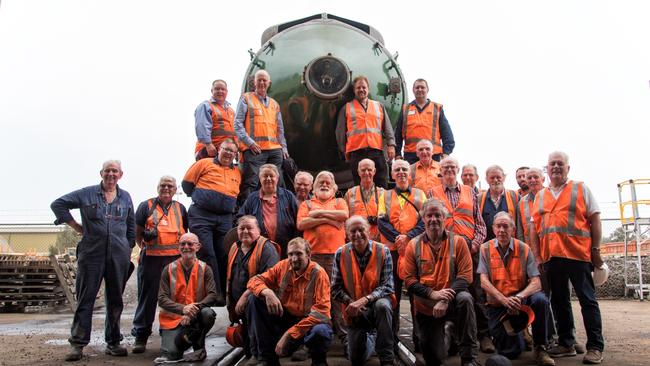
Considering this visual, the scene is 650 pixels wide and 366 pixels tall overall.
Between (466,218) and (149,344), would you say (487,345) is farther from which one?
(149,344)

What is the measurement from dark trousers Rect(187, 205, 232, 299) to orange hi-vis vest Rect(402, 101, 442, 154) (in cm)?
217

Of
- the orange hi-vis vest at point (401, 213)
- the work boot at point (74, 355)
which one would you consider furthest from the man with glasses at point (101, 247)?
the orange hi-vis vest at point (401, 213)

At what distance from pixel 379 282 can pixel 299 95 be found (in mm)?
2562

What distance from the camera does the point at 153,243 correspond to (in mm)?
5270

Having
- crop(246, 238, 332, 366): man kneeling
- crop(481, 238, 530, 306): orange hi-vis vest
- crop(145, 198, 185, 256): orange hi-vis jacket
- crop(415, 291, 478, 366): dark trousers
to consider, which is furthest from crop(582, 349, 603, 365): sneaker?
crop(145, 198, 185, 256): orange hi-vis jacket

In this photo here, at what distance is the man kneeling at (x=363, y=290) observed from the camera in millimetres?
4113

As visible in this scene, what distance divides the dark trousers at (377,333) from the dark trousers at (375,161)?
187 cm

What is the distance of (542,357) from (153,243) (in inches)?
137

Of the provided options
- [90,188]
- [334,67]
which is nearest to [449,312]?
[334,67]

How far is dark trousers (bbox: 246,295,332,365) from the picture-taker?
400cm

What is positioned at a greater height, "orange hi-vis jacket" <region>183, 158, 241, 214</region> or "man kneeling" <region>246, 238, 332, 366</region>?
"orange hi-vis jacket" <region>183, 158, 241, 214</region>

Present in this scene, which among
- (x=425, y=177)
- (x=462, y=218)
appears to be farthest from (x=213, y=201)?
(x=462, y=218)

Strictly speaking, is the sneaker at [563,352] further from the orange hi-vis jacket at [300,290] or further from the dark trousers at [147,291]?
the dark trousers at [147,291]

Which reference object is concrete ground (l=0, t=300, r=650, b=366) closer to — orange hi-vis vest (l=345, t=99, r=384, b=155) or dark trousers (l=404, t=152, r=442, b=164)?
dark trousers (l=404, t=152, r=442, b=164)
